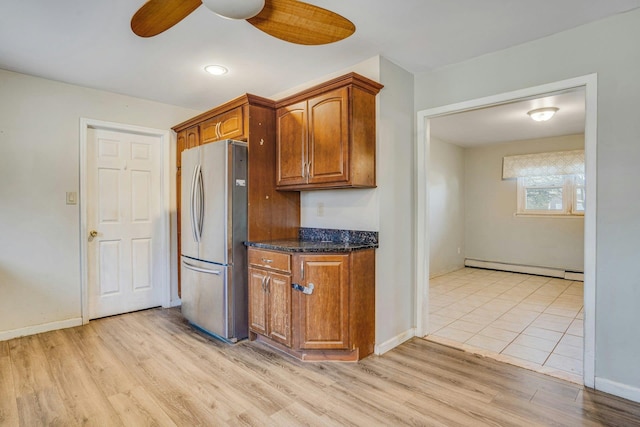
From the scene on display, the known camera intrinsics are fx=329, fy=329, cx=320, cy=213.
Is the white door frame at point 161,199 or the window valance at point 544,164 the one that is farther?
the window valance at point 544,164

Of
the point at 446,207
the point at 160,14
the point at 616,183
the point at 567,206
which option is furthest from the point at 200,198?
the point at 567,206

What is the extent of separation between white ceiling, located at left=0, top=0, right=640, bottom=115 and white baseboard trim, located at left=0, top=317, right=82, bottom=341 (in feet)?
7.61

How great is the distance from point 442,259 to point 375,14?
4737 mm

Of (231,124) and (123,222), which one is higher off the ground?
(231,124)

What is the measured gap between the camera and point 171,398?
2.03 metres

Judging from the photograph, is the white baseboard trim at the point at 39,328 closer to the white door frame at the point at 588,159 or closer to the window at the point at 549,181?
the white door frame at the point at 588,159

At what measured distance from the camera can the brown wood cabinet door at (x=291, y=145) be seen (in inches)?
111

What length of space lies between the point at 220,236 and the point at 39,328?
198 centimetres

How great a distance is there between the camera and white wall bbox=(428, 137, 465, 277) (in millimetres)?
5656

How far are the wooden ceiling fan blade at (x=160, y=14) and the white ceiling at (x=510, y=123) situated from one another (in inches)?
113

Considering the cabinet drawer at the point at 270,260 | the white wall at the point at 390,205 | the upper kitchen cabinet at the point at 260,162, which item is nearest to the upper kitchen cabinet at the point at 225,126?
the upper kitchen cabinet at the point at 260,162

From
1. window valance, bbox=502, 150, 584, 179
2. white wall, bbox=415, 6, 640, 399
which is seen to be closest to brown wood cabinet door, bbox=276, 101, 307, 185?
white wall, bbox=415, 6, 640, 399

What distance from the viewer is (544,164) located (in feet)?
18.5

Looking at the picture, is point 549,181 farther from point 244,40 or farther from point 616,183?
point 244,40
